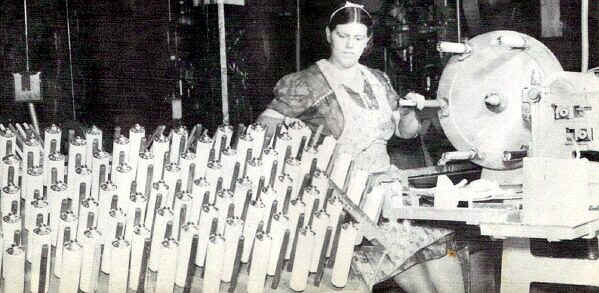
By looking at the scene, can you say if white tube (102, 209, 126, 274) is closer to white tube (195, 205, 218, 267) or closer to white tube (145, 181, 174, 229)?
white tube (145, 181, 174, 229)

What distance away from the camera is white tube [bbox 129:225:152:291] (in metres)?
1.36

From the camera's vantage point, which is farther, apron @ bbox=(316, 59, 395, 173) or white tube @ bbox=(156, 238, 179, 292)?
apron @ bbox=(316, 59, 395, 173)

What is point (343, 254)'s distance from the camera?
1.55m

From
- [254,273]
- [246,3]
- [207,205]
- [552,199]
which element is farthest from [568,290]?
[246,3]

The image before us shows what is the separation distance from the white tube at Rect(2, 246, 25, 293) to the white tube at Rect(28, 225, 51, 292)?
21 mm

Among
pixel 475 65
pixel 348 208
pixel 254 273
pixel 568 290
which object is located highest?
pixel 475 65

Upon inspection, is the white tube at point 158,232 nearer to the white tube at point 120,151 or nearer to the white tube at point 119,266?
the white tube at point 119,266

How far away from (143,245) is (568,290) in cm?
150

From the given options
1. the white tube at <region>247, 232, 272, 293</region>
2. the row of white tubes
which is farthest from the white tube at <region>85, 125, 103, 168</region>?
the white tube at <region>247, 232, 272, 293</region>

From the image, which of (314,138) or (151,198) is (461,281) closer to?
(314,138)

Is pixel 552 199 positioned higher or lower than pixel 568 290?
higher

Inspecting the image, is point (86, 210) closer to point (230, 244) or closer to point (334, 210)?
point (230, 244)

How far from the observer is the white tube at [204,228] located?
1384 millimetres

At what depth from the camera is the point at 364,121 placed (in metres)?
2.14
